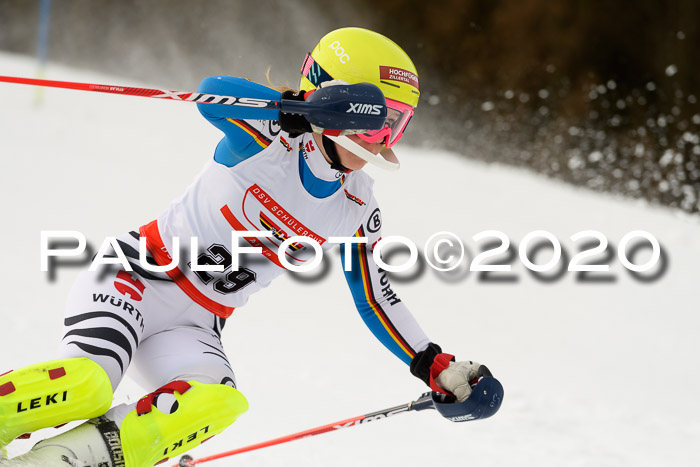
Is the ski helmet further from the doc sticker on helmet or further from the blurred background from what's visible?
the blurred background

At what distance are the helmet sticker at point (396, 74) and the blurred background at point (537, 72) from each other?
595 cm

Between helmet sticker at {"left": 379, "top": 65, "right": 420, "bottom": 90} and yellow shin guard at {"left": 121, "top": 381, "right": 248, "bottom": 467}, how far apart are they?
98 centimetres

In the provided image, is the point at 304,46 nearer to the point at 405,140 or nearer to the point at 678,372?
the point at 405,140

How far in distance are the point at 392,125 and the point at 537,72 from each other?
9831 millimetres

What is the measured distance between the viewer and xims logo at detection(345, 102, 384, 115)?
6.45ft

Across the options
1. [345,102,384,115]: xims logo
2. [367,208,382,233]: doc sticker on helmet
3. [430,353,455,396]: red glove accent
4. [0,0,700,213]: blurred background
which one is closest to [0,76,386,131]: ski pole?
[345,102,384,115]: xims logo

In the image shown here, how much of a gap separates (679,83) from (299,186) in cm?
952

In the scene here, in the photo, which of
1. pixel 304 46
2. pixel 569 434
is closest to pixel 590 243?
pixel 569 434

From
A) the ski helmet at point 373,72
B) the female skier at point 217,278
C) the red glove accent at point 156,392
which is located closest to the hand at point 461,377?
the female skier at point 217,278

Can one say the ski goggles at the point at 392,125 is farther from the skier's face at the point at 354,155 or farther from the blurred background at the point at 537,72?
the blurred background at the point at 537,72

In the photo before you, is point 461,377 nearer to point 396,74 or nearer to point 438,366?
point 438,366

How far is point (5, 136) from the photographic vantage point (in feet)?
27.7

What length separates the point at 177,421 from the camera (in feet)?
6.49

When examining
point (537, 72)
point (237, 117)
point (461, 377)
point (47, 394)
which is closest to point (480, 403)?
point (461, 377)
